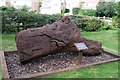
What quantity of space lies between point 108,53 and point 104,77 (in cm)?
180

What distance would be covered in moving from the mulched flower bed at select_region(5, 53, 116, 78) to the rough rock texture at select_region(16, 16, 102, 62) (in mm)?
228

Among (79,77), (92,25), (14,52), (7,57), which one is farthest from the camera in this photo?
(92,25)

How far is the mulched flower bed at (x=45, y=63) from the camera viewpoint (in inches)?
180

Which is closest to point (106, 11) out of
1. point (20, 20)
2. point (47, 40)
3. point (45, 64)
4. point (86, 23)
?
point (86, 23)

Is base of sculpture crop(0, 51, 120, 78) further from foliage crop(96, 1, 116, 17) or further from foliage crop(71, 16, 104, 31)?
foliage crop(96, 1, 116, 17)

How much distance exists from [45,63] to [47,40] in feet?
1.93

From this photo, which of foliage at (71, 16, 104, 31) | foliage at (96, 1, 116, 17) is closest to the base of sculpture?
foliage at (71, 16, 104, 31)

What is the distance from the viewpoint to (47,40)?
4.92 metres

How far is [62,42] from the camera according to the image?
197 inches

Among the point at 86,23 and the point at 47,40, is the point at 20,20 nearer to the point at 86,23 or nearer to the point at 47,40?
the point at 86,23

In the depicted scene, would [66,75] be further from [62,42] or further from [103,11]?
[103,11]

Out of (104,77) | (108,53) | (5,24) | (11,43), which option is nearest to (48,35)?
(104,77)

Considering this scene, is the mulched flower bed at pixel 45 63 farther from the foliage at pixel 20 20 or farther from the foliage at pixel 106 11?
the foliage at pixel 106 11

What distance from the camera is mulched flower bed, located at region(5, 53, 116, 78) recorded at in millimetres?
4570
